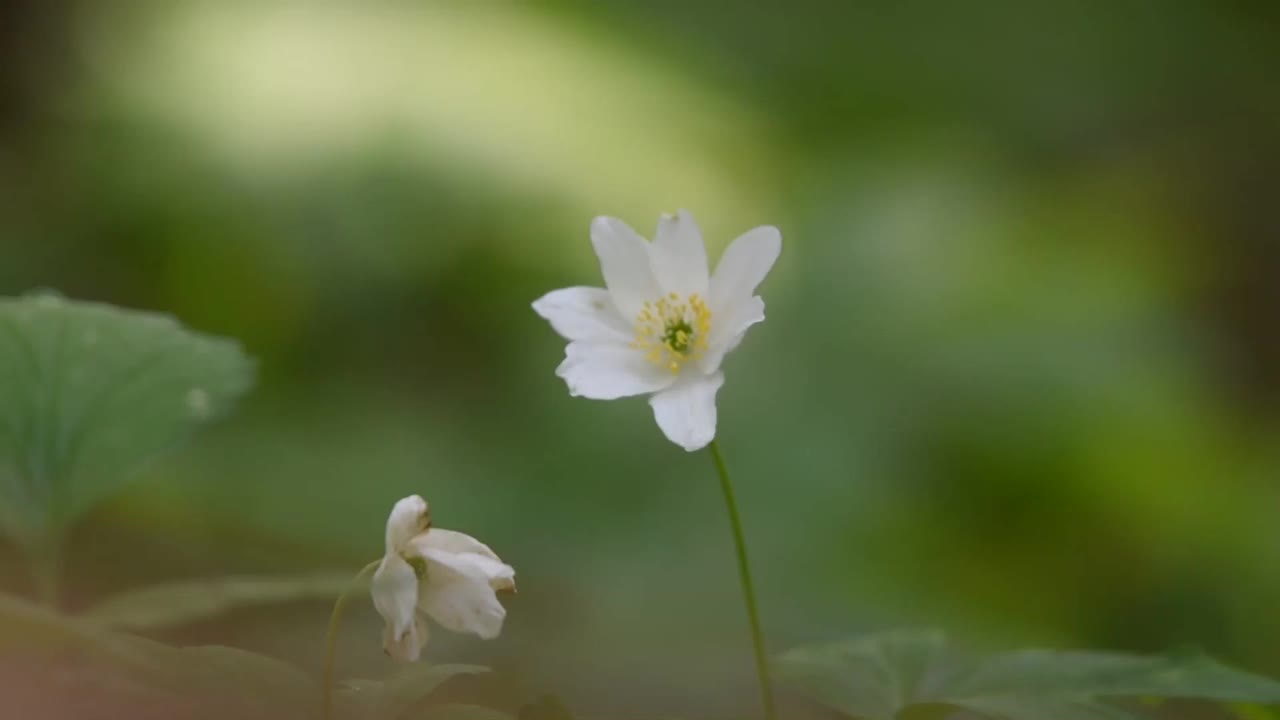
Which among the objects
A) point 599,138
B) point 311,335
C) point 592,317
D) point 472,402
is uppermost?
point 599,138

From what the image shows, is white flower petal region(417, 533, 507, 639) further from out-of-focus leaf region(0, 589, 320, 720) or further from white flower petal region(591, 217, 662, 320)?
white flower petal region(591, 217, 662, 320)

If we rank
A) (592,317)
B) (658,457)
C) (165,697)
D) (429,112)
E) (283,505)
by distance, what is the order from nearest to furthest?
(165,697), (592,317), (283,505), (658,457), (429,112)

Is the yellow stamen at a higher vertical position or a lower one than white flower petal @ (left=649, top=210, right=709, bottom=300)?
lower

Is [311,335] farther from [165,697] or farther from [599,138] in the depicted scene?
[165,697]

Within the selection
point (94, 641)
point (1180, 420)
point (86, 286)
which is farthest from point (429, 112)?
point (94, 641)

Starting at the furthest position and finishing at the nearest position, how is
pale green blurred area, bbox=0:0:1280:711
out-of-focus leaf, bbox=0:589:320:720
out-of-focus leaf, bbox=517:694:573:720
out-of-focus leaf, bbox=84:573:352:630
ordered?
pale green blurred area, bbox=0:0:1280:711
out-of-focus leaf, bbox=84:573:352:630
out-of-focus leaf, bbox=517:694:573:720
out-of-focus leaf, bbox=0:589:320:720

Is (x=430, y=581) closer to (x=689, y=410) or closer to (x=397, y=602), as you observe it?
(x=397, y=602)

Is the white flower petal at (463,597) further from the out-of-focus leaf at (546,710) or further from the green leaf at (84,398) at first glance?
the green leaf at (84,398)

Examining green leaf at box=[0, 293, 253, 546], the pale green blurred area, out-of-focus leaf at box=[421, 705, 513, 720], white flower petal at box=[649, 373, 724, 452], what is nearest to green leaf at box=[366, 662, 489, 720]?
out-of-focus leaf at box=[421, 705, 513, 720]
